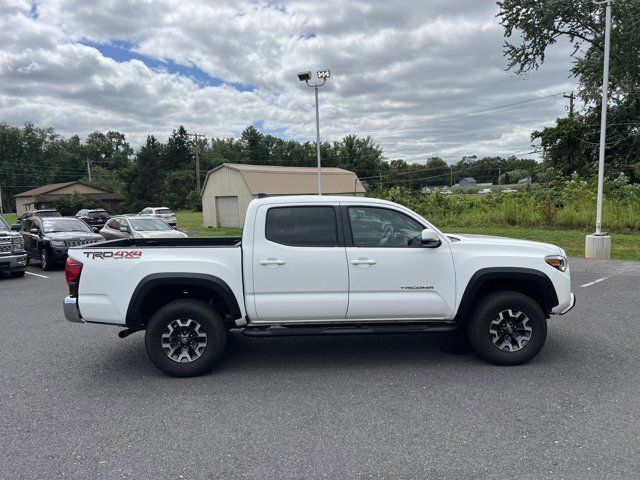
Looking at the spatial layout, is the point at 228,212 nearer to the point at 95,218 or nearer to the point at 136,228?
the point at 95,218

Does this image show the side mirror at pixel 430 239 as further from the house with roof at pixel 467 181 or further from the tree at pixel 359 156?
the house with roof at pixel 467 181

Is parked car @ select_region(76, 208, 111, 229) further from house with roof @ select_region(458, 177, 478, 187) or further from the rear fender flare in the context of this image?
house with roof @ select_region(458, 177, 478, 187)

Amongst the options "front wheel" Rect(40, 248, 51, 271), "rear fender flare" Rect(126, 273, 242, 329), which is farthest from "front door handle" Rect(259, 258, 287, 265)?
"front wheel" Rect(40, 248, 51, 271)

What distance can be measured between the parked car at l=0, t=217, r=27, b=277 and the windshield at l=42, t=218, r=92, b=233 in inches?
76.9

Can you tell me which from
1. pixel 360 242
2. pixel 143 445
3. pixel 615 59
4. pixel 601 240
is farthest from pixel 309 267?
pixel 615 59

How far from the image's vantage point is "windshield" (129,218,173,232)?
17172mm

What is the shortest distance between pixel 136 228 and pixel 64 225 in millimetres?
2557

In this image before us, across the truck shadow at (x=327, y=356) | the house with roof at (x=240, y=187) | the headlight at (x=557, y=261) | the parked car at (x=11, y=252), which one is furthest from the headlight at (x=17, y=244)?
the house with roof at (x=240, y=187)

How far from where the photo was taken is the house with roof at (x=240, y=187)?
30.8m

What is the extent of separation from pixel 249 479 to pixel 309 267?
7.19 feet

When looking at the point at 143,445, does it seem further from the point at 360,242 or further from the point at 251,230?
the point at 360,242

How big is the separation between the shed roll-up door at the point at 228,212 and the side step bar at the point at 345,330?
26921 mm

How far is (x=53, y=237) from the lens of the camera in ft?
45.8

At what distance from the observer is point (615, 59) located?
27.0m
